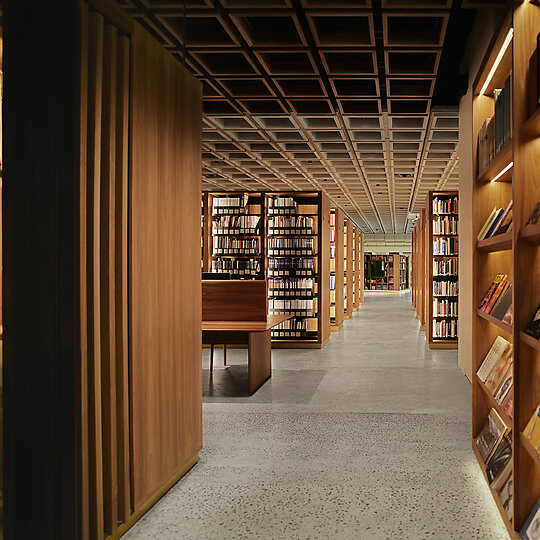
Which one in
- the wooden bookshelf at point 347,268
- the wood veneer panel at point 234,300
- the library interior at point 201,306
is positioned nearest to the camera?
the library interior at point 201,306

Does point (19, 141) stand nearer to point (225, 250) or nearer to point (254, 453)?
point (254, 453)

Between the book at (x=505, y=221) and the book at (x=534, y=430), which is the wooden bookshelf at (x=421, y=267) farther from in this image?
the book at (x=534, y=430)

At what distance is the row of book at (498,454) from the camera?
10.0ft

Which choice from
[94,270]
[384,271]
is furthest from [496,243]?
[384,271]

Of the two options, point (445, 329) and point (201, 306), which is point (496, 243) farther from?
point (445, 329)

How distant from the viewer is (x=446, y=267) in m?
10.3

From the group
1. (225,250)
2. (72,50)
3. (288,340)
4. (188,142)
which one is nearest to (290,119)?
(225,250)

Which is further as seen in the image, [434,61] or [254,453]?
[434,61]

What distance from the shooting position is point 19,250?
2.57 m

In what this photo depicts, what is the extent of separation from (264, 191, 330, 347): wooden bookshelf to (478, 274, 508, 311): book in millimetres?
6216

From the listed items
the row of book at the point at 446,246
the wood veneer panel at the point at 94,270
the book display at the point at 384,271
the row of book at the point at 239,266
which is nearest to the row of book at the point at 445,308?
the row of book at the point at 446,246

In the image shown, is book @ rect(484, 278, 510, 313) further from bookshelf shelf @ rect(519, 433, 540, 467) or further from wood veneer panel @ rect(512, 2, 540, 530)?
bookshelf shelf @ rect(519, 433, 540, 467)

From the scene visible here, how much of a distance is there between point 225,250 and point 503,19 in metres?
7.56

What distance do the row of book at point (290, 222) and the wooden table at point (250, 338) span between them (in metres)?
3.43
